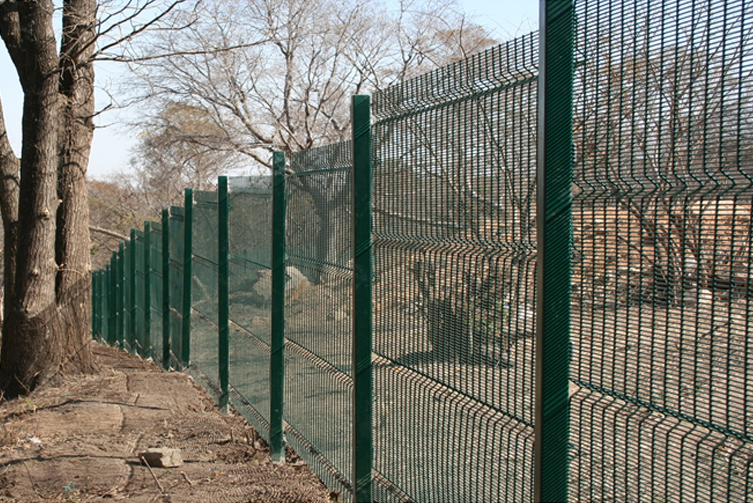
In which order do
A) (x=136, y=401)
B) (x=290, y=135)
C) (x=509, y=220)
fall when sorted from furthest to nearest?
(x=290, y=135), (x=136, y=401), (x=509, y=220)

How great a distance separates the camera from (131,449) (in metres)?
5.96

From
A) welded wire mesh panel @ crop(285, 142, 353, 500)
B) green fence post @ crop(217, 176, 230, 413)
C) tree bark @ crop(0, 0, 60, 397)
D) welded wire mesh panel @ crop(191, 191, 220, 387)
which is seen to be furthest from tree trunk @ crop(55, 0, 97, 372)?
welded wire mesh panel @ crop(285, 142, 353, 500)

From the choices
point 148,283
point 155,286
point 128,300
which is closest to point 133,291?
point 128,300

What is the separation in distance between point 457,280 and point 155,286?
8.76 metres

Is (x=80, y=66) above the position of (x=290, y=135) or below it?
below

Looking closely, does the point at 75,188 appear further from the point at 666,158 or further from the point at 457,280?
the point at 666,158

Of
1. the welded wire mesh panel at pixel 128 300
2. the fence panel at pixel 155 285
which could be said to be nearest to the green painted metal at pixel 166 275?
the fence panel at pixel 155 285

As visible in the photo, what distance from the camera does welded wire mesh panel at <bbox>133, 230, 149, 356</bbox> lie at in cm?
1192

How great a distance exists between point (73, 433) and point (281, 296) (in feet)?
8.05

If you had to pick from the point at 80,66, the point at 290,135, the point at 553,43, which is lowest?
the point at 553,43

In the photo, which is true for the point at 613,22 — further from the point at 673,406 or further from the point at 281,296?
the point at 281,296

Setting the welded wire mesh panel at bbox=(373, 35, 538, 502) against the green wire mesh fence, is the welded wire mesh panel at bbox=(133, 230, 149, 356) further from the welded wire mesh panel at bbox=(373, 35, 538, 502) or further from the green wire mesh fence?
the welded wire mesh panel at bbox=(373, 35, 538, 502)

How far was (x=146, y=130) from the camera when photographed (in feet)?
91.9

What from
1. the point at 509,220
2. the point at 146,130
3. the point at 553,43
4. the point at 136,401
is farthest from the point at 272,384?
the point at 146,130
